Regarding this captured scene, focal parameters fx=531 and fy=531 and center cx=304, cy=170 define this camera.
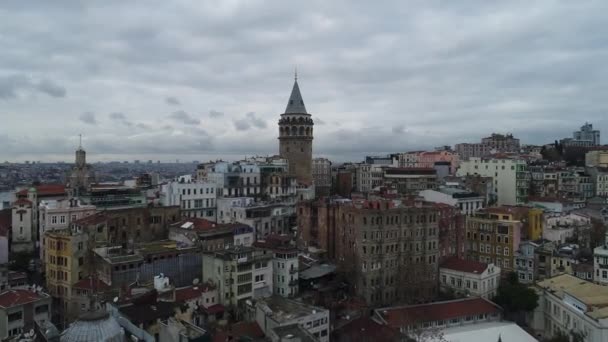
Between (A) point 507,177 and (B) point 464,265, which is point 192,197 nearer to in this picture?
(B) point 464,265

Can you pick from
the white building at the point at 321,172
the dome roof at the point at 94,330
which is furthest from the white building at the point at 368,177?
the dome roof at the point at 94,330

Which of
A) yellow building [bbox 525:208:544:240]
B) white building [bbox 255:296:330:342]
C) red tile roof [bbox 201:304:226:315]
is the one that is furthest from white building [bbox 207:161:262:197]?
yellow building [bbox 525:208:544:240]

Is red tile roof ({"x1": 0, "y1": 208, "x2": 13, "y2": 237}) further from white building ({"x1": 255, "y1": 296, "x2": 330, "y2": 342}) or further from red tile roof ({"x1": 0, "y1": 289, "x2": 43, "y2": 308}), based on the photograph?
white building ({"x1": 255, "y1": 296, "x2": 330, "y2": 342})

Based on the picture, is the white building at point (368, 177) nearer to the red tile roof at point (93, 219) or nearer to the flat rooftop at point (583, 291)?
the flat rooftop at point (583, 291)

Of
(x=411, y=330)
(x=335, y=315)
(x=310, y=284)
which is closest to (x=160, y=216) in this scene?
(x=310, y=284)

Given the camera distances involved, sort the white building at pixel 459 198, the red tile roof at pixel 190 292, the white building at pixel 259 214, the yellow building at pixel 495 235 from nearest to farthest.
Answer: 1. the red tile roof at pixel 190 292
2. the yellow building at pixel 495 235
3. the white building at pixel 259 214
4. the white building at pixel 459 198

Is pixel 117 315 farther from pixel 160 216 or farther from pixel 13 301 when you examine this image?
pixel 160 216
